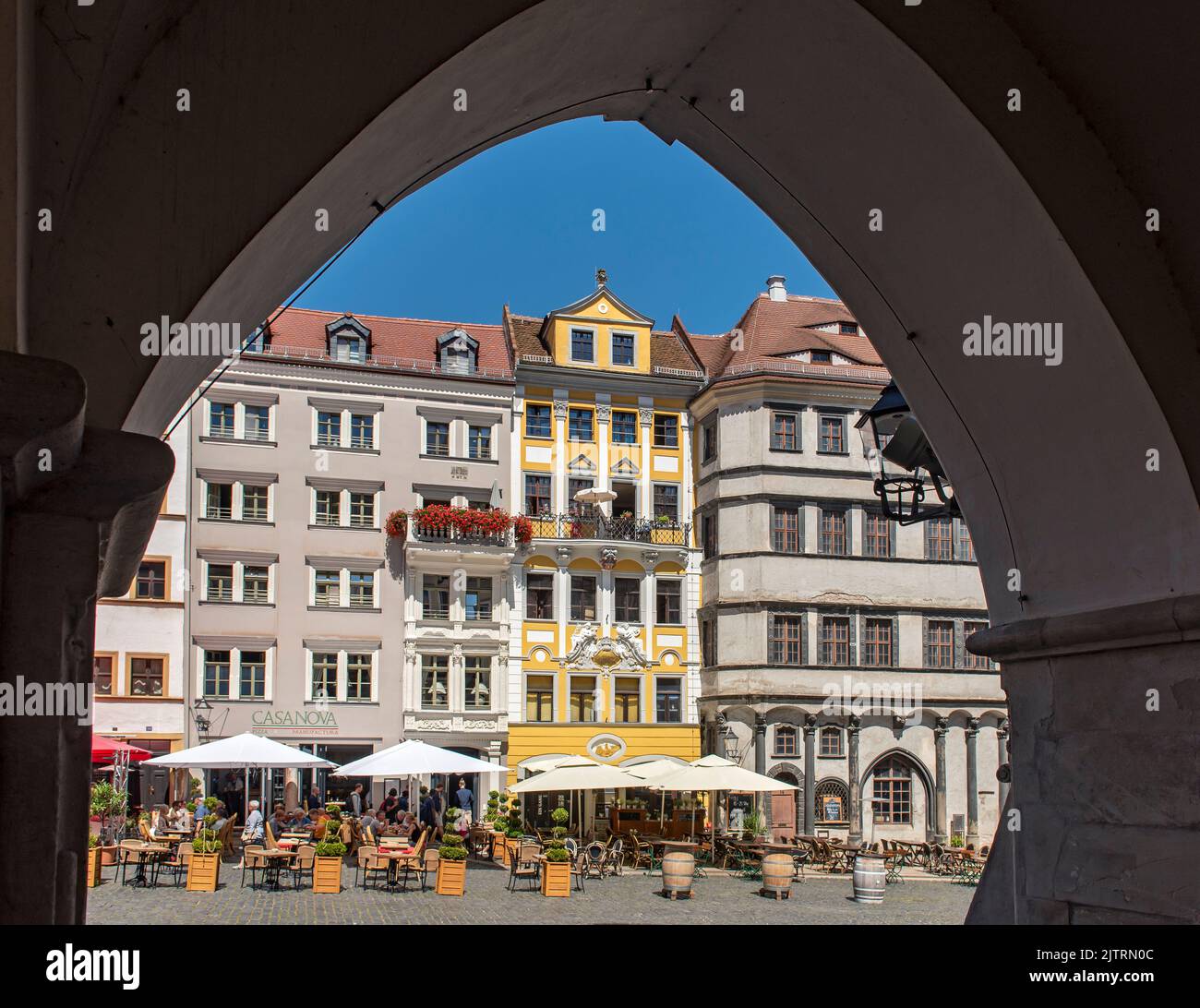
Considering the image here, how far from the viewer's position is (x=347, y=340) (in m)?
35.7

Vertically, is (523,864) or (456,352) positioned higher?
(456,352)

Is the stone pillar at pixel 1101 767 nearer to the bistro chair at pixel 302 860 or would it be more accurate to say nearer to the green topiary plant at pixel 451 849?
the green topiary plant at pixel 451 849

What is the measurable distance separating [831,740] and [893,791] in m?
2.15

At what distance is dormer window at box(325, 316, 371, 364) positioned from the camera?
35.4m

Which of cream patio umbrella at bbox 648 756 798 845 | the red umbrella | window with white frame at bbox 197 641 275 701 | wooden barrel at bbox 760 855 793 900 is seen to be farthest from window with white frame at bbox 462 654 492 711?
wooden barrel at bbox 760 855 793 900

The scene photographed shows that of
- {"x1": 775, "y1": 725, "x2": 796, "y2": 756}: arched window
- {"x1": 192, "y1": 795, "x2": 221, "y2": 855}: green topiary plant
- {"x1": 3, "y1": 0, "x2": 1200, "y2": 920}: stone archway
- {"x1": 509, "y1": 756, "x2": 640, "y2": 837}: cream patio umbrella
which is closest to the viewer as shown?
{"x1": 3, "y1": 0, "x2": 1200, "y2": 920}: stone archway

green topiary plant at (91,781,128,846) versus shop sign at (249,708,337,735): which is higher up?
shop sign at (249,708,337,735)

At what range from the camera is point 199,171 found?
9.98 ft

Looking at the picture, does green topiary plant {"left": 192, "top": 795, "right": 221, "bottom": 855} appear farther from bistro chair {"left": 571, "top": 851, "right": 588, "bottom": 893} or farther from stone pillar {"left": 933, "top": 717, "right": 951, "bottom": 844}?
stone pillar {"left": 933, "top": 717, "right": 951, "bottom": 844}

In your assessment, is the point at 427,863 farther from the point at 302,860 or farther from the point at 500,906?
the point at 500,906

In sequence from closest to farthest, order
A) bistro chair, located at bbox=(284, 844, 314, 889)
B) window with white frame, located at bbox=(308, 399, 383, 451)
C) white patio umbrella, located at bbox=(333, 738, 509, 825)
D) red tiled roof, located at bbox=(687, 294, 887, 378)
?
1. bistro chair, located at bbox=(284, 844, 314, 889)
2. white patio umbrella, located at bbox=(333, 738, 509, 825)
3. window with white frame, located at bbox=(308, 399, 383, 451)
4. red tiled roof, located at bbox=(687, 294, 887, 378)
